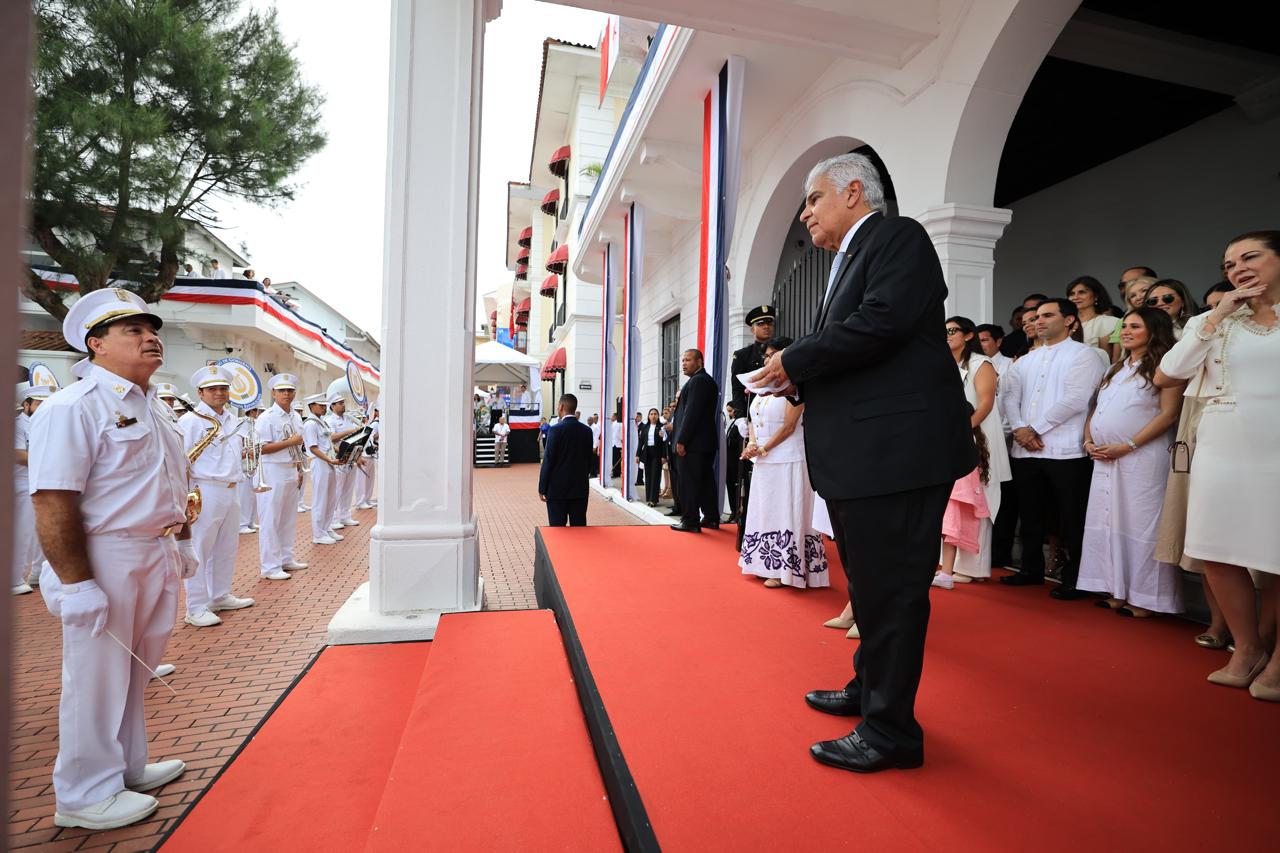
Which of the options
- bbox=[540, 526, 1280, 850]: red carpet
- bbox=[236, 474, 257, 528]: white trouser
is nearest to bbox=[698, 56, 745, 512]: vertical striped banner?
bbox=[540, 526, 1280, 850]: red carpet

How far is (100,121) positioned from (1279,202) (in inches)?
698

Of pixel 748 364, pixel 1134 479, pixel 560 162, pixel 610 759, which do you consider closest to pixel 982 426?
pixel 1134 479

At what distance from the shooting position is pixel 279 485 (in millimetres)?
6098

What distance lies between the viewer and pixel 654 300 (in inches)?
527

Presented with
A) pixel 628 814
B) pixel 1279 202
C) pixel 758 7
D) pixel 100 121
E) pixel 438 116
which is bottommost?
pixel 628 814

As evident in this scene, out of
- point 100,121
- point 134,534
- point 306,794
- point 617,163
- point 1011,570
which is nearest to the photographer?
point 306,794

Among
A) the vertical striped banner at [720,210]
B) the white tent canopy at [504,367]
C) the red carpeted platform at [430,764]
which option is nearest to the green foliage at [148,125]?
the white tent canopy at [504,367]

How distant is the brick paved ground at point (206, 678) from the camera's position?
94.0 inches

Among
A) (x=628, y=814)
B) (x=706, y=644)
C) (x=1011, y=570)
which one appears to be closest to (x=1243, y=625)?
(x=1011, y=570)

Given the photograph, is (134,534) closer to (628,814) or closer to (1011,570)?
(628,814)

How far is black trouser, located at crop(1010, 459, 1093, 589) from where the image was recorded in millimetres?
3705

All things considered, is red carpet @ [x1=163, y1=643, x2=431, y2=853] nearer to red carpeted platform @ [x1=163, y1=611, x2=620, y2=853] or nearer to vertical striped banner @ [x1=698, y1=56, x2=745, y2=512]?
red carpeted platform @ [x1=163, y1=611, x2=620, y2=853]

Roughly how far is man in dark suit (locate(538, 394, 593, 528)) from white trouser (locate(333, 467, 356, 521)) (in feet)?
12.7

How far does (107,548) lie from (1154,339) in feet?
16.5
